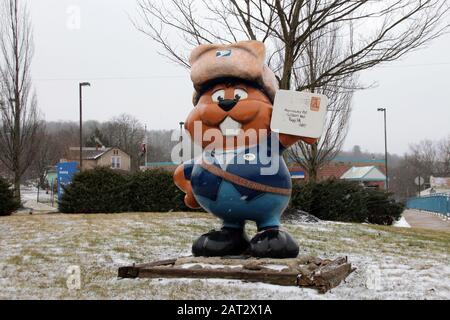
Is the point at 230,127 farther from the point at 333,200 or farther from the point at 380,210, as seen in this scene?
the point at 380,210

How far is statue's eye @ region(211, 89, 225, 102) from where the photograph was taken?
6.01m

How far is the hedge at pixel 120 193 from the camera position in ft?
52.5

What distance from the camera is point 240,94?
599 cm

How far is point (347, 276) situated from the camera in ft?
19.1

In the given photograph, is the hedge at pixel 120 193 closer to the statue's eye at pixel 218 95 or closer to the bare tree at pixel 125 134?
the statue's eye at pixel 218 95

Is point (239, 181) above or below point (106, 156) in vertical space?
below

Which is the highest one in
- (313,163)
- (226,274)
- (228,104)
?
(228,104)

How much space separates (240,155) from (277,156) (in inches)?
17.6

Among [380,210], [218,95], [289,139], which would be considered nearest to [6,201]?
[380,210]

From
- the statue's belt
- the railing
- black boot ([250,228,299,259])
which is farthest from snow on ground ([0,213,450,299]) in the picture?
the railing

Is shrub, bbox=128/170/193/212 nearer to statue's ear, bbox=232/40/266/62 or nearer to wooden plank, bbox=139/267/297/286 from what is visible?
statue's ear, bbox=232/40/266/62

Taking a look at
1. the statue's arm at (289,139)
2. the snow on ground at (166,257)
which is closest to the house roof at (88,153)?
the snow on ground at (166,257)

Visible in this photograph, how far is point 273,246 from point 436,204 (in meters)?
20.5
